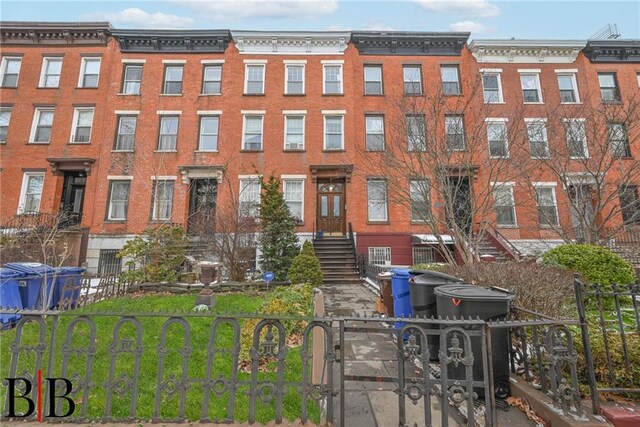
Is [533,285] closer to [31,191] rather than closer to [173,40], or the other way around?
[173,40]

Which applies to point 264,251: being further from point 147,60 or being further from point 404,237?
point 147,60

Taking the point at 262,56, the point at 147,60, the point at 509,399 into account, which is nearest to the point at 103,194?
the point at 147,60

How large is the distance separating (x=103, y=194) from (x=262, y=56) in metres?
11.4

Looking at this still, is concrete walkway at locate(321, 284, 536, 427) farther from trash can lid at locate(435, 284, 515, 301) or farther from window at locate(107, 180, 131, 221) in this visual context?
window at locate(107, 180, 131, 221)

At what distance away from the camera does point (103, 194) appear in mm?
15289

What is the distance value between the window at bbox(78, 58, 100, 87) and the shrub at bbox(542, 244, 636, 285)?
2268 centimetres

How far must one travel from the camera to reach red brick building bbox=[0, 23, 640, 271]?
50.0 ft

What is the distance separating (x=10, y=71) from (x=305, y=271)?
2106cm

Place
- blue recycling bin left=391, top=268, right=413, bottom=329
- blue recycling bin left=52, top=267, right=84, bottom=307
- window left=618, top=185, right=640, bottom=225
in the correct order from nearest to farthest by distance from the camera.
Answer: blue recycling bin left=391, top=268, right=413, bottom=329 → blue recycling bin left=52, top=267, right=84, bottom=307 → window left=618, top=185, right=640, bottom=225

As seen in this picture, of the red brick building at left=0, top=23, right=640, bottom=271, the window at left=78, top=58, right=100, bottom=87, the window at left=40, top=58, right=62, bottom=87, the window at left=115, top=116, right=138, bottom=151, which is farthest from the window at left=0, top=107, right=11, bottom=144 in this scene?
the window at left=115, top=116, right=138, bottom=151

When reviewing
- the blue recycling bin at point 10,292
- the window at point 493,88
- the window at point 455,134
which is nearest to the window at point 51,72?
→ the blue recycling bin at point 10,292

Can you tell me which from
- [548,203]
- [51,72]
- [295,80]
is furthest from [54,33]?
[548,203]

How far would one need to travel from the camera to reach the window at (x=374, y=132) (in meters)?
16.1

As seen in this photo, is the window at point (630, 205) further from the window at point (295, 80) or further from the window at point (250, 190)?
Result: the window at point (295, 80)
